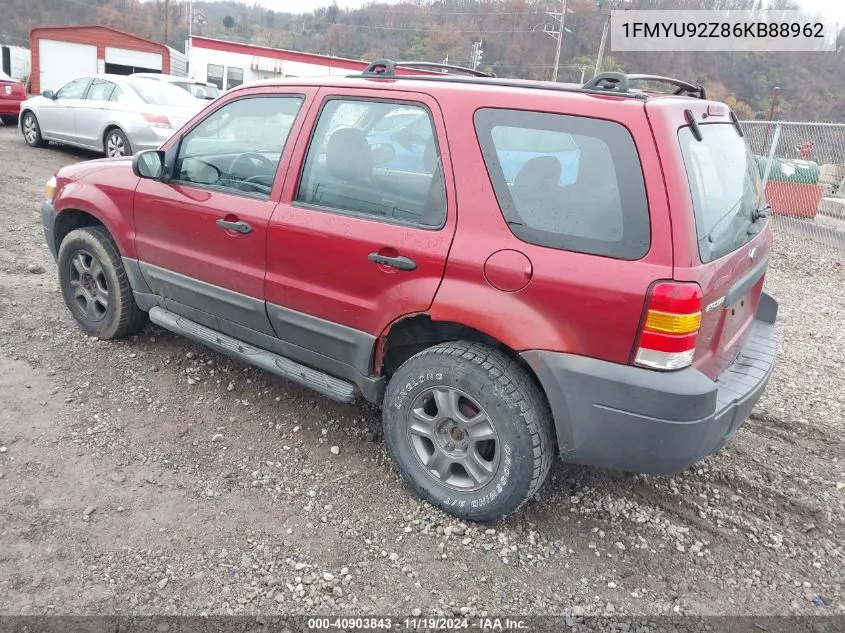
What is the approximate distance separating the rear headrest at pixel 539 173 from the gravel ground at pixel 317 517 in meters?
1.51

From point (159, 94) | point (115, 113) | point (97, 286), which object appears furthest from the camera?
point (159, 94)

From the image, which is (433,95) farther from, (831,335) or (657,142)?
(831,335)

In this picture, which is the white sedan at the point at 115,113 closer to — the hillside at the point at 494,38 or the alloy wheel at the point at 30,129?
the alloy wheel at the point at 30,129

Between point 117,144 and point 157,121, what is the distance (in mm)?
878

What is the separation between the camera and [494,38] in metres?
65.6

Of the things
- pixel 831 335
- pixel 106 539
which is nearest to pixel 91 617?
pixel 106 539

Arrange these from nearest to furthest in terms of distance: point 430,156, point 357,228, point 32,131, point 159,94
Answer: point 430,156, point 357,228, point 159,94, point 32,131

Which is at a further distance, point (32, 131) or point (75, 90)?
point (32, 131)

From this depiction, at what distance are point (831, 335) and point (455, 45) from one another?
67.8 m

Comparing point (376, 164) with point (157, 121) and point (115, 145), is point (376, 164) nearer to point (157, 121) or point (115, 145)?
point (157, 121)

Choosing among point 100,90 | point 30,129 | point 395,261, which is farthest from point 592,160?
point 30,129

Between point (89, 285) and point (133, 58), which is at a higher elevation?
point (133, 58)

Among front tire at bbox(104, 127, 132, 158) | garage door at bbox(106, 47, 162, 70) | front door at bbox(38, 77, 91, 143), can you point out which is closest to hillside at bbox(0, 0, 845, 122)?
garage door at bbox(106, 47, 162, 70)

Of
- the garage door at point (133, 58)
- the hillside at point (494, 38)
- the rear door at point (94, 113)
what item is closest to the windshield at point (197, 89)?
the rear door at point (94, 113)
